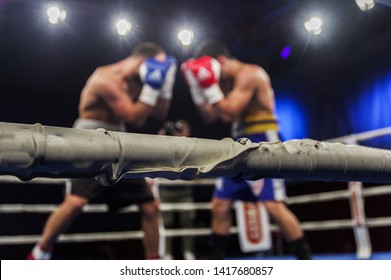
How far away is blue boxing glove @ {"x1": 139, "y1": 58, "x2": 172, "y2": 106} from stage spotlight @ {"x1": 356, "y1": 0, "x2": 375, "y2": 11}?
169 centimetres

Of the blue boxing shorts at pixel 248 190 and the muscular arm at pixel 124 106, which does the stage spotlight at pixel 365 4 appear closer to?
the blue boxing shorts at pixel 248 190

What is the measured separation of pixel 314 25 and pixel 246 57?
68cm

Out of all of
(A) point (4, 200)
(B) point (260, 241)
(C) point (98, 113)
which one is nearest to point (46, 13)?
(C) point (98, 113)

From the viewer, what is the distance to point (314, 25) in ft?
13.5

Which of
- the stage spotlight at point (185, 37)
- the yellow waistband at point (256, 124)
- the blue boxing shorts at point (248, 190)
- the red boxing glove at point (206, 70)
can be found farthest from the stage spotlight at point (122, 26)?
the blue boxing shorts at point (248, 190)

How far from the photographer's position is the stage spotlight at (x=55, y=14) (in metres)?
3.48

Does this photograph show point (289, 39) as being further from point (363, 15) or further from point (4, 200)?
point (4, 200)

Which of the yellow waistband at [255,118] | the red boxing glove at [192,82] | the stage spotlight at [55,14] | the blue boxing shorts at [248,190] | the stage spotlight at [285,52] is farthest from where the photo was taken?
the stage spotlight at [285,52]

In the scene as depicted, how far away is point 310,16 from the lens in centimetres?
410

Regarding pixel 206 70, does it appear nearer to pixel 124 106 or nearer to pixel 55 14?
pixel 124 106

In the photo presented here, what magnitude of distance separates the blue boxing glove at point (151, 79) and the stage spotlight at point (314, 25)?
A: 1.48 meters

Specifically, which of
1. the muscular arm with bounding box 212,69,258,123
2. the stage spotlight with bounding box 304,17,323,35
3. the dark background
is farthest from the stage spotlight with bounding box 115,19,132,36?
the stage spotlight with bounding box 304,17,323,35

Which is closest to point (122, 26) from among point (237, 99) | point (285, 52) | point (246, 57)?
point (237, 99)
